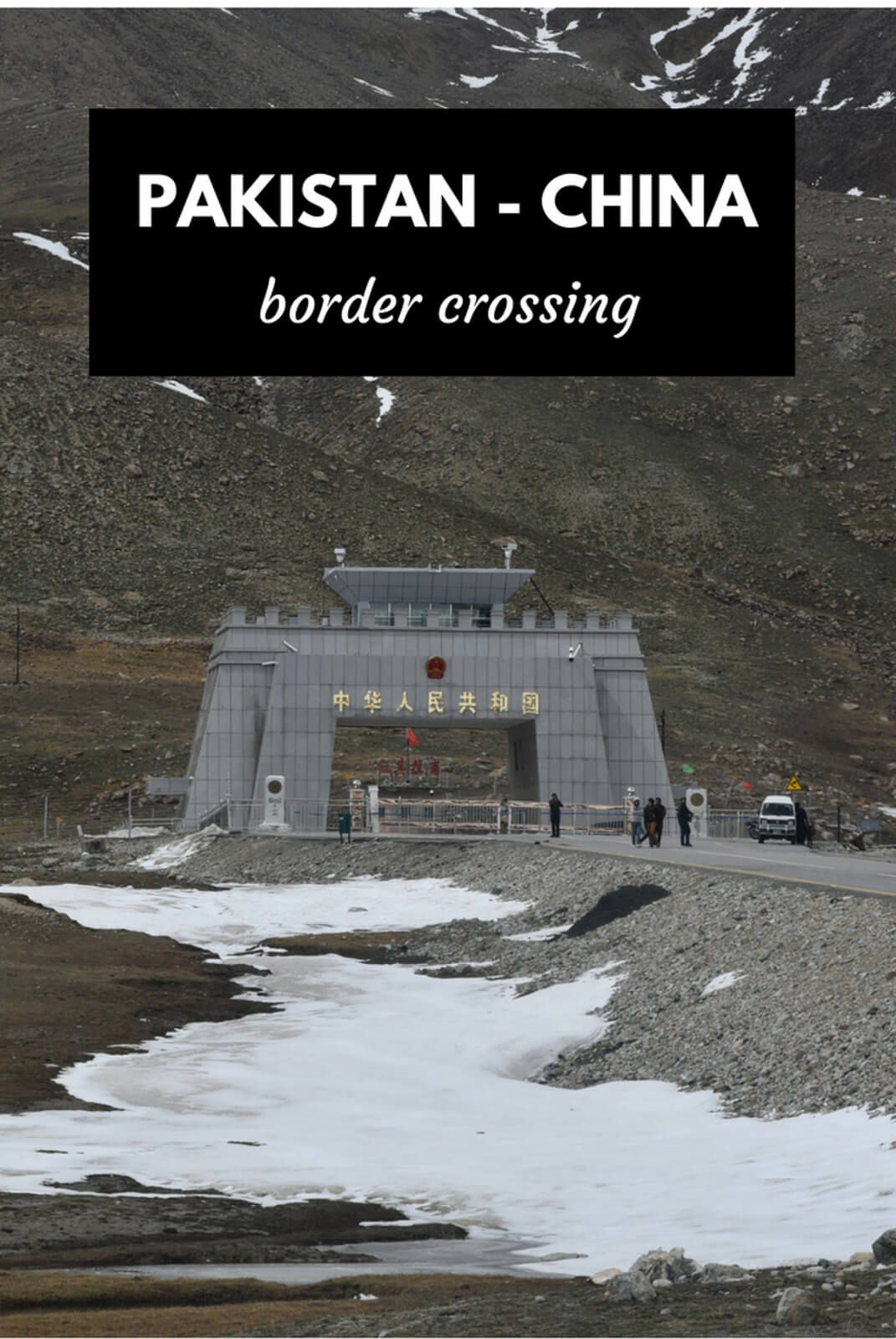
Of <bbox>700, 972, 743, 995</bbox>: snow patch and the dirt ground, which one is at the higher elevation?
<bbox>700, 972, 743, 995</bbox>: snow patch

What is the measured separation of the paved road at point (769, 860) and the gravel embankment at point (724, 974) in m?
0.99

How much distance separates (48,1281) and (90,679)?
9036cm

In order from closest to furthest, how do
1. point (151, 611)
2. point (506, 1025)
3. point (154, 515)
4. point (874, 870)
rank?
point (506, 1025) < point (874, 870) < point (151, 611) < point (154, 515)

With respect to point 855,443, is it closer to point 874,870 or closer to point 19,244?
point 19,244

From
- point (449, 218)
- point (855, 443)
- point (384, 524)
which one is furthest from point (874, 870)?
point (449, 218)

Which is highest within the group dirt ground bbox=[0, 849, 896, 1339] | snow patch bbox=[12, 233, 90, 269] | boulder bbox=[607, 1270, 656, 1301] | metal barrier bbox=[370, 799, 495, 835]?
snow patch bbox=[12, 233, 90, 269]

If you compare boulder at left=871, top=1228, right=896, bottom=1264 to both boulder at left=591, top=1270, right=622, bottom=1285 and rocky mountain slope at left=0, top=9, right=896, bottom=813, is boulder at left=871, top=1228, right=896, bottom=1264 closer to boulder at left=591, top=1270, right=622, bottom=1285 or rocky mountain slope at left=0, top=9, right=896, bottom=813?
boulder at left=591, top=1270, right=622, bottom=1285

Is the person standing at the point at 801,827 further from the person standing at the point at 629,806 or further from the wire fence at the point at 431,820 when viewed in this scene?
the person standing at the point at 629,806

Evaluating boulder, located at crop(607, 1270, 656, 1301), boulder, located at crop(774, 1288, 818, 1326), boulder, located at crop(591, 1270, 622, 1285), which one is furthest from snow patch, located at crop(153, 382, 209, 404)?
boulder, located at crop(774, 1288, 818, 1326)

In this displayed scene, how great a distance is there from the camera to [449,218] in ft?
566

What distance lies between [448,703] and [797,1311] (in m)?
47.5

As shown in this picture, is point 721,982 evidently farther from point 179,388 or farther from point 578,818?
point 179,388

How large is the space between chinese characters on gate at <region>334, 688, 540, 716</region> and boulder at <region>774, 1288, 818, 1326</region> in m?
47.1

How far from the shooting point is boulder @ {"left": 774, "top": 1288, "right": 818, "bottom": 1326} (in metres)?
10.4
